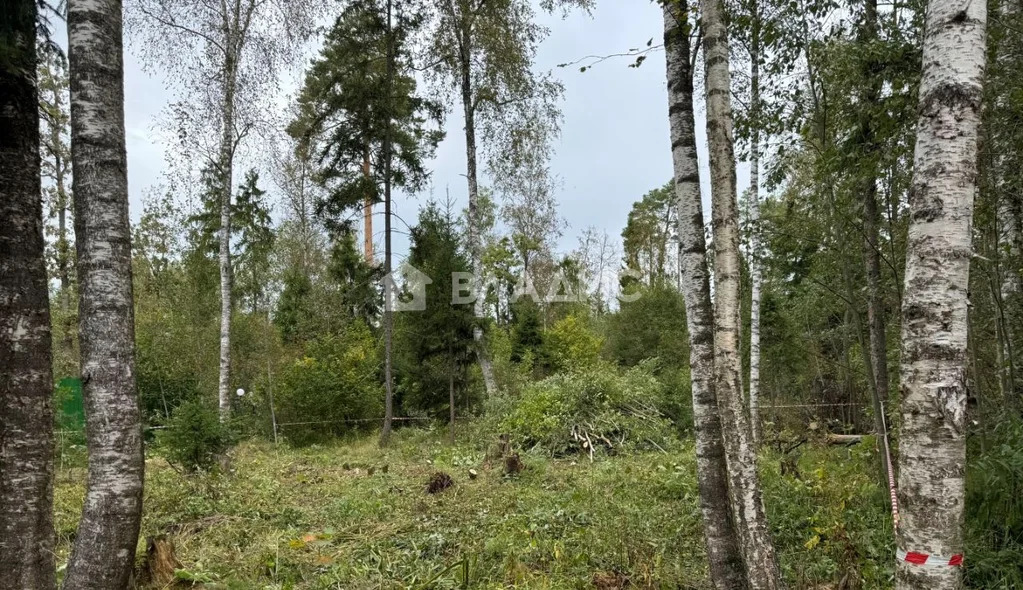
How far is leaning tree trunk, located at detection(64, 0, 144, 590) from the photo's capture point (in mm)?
2975

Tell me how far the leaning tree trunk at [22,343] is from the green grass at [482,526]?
1.08 m

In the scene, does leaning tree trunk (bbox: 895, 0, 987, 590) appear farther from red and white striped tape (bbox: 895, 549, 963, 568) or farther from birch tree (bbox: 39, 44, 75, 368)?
birch tree (bbox: 39, 44, 75, 368)

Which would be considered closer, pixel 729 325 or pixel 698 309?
pixel 729 325

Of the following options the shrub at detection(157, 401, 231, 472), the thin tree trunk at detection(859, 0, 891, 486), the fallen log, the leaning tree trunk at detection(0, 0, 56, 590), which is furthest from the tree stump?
the fallen log

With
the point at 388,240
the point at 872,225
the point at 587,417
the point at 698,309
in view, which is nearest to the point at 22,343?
the point at 698,309

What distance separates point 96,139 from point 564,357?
51.7 ft

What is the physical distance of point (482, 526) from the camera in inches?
211

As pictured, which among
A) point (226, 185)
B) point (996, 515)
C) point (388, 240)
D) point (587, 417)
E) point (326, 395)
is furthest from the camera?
point (326, 395)

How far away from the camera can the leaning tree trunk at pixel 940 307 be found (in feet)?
6.31

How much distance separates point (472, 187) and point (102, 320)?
10710 millimetres

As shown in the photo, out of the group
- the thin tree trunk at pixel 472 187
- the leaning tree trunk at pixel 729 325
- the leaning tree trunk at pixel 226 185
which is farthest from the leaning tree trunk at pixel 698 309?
the thin tree trunk at pixel 472 187

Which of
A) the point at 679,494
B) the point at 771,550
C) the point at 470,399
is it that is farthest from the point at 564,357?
the point at 771,550

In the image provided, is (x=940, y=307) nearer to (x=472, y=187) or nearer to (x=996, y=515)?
(x=996, y=515)

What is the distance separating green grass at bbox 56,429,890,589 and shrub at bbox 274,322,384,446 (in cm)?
596
